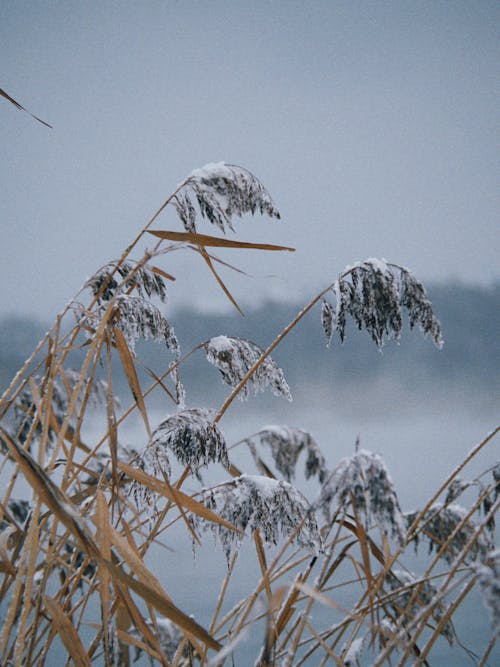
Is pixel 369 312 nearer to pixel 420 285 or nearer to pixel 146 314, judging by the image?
pixel 420 285

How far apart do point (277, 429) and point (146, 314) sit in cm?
51

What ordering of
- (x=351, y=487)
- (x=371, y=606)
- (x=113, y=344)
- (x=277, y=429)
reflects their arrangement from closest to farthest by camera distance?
(x=351, y=487)
(x=371, y=606)
(x=113, y=344)
(x=277, y=429)

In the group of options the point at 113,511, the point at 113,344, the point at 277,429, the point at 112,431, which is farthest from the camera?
the point at 277,429

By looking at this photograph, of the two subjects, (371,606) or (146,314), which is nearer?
(371,606)

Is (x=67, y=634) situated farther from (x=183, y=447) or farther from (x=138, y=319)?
(x=138, y=319)

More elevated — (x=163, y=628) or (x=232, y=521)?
(x=232, y=521)

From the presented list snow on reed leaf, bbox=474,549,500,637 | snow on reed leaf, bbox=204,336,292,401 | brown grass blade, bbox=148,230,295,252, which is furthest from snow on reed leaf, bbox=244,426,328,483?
snow on reed leaf, bbox=474,549,500,637

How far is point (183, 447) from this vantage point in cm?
136

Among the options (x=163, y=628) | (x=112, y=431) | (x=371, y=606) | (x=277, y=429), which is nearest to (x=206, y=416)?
(x=112, y=431)

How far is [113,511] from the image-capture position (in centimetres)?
→ 140

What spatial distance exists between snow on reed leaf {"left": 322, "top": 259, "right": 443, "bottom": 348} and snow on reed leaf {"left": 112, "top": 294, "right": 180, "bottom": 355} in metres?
0.40

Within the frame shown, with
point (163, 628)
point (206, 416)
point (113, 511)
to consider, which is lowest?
point (163, 628)

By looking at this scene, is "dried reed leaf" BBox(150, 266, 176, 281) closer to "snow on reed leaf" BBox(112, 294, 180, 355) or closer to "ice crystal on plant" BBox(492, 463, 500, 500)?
"snow on reed leaf" BBox(112, 294, 180, 355)

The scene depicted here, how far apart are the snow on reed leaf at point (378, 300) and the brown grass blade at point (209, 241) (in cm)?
17
